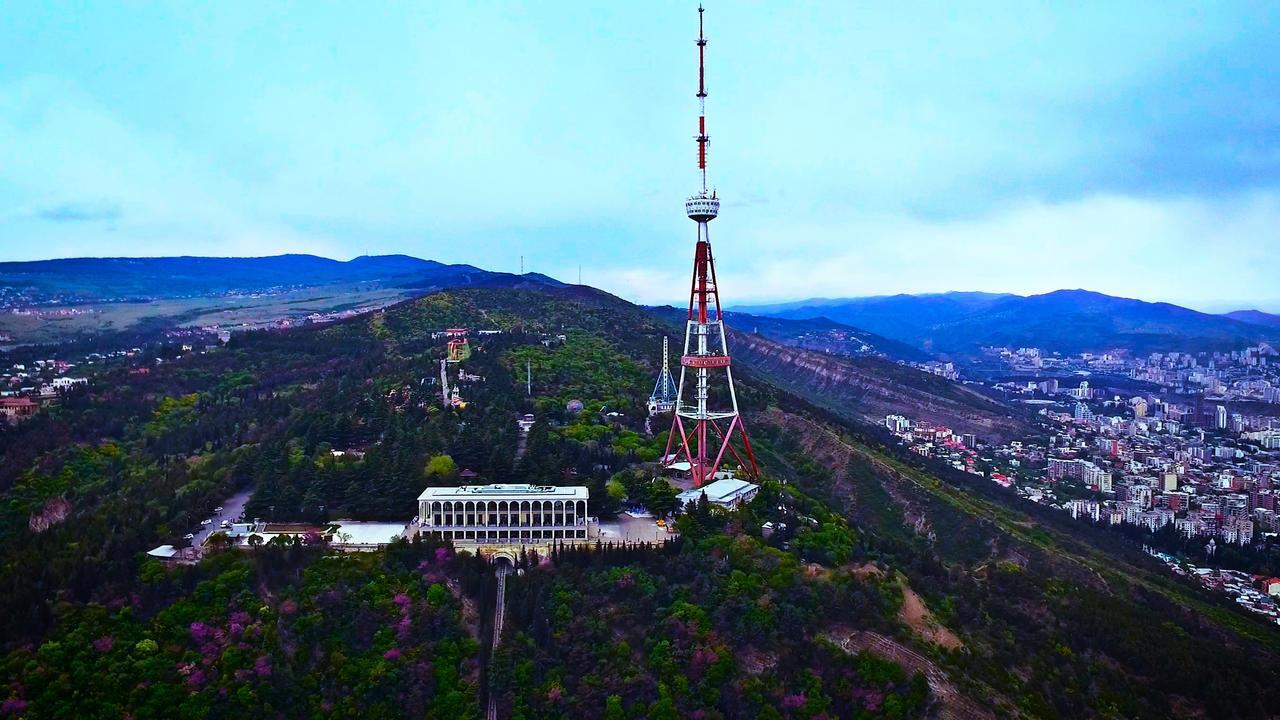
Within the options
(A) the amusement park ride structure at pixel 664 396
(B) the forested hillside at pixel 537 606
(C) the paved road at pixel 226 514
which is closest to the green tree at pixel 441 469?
(B) the forested hillside at pixel 537 606

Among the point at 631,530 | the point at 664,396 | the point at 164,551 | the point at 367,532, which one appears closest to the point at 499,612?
the point at 631,530

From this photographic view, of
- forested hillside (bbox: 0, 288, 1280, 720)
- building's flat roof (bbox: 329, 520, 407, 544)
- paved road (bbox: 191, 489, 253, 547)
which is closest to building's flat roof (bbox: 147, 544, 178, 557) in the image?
forested hillside (bbox: 0, 288, 1280, 720)

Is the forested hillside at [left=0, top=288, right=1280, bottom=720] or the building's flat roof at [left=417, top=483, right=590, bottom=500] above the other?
the building's flat roof at [left=417, top=483, right=590, bottom=500]

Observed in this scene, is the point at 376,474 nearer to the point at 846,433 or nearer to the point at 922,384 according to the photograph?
the point at 846,433

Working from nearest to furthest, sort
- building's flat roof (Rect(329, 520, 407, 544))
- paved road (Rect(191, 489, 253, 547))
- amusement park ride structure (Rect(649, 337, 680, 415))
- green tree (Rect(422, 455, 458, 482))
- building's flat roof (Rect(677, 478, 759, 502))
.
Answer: building's flat roof (Rect(329, 520, 407, 544)), paved road (Rect(191, 489, 253, 547)), green tree (Rect(422, 455, 458, 482)), building's flat roof (Rect(677, 478, 759, 502)), amusement park ride structure (Rect(649, 337, 680, 415))

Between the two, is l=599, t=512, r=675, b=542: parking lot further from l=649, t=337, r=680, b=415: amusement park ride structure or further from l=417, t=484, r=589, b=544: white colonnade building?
l=649, t=337, r=680, b=415: amusement park ride structure

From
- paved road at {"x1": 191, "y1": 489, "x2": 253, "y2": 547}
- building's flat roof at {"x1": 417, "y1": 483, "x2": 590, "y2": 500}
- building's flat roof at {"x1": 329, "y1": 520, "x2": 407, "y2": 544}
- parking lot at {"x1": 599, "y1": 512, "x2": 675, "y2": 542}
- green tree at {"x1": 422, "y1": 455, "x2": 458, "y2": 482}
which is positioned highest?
green tree at {"x1": 422, "y1": 455, "x2": 458, "y2": 482}
